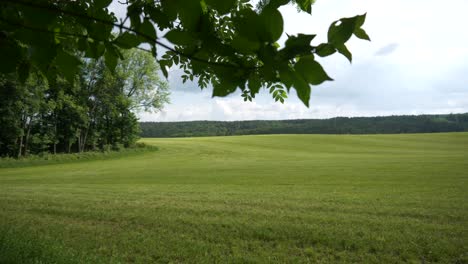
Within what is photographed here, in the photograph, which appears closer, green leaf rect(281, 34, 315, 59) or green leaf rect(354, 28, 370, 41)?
green leaf rect(281, 34, 315, 59)

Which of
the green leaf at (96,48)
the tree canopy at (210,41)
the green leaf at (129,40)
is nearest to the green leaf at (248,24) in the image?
the tree canopy at (210,41)

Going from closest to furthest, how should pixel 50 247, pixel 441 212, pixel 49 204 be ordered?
pixel 50 247 < pixel 441 212 < pixel 49 204

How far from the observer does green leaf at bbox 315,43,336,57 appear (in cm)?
72

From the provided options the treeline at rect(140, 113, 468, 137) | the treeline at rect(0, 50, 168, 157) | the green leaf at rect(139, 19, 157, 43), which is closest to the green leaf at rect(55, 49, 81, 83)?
the green leaf at rect(139, 19, 157, 43)

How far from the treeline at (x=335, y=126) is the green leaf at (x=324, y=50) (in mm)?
104608

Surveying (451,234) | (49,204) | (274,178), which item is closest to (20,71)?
(451,234)

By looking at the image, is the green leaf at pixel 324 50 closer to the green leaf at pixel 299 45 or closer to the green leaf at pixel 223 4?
the green leaf at pixel 299 45

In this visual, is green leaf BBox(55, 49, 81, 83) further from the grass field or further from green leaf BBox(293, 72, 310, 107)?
the grass field

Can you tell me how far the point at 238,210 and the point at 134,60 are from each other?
123ft

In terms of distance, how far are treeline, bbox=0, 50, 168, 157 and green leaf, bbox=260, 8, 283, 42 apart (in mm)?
35966

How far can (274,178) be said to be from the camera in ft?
60.0

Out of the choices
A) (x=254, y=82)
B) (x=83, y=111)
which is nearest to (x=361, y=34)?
(x=254, y=82)

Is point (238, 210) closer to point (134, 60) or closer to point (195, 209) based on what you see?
point (195, 209)

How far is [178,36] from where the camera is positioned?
85 cm
